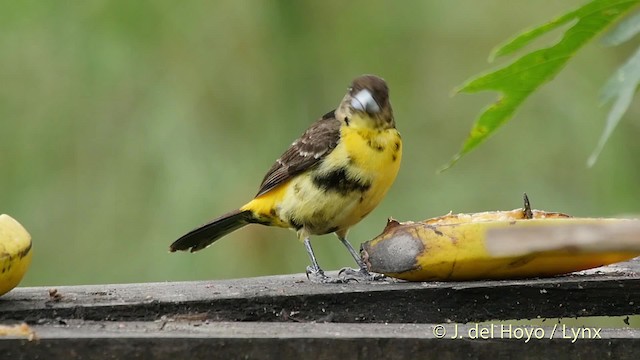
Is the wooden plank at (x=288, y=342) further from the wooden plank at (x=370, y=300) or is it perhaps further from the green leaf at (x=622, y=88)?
the green leaf at (x=622, y=88)

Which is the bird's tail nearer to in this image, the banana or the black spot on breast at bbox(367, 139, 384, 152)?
the black spot on breast at bbox(367, 139, 384, 152)

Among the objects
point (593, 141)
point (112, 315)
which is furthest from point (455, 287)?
point (593, 141)

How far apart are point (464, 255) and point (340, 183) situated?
1.33 meters

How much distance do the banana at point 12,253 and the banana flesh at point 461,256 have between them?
0.79m

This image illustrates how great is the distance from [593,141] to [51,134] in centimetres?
237

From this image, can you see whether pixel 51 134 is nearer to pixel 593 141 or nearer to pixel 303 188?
pixel 303 188

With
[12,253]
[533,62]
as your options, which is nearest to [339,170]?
[12,253]

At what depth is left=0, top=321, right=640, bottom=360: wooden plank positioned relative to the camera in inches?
66.6

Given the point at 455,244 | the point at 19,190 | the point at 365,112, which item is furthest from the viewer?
the point at 19,190

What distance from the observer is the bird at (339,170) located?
3.67 m

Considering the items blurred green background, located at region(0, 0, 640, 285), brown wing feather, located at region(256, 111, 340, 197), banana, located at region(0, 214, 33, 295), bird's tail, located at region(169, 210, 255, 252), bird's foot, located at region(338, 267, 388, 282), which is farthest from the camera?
blurred green background, located at region(0, 0, 640, 285)

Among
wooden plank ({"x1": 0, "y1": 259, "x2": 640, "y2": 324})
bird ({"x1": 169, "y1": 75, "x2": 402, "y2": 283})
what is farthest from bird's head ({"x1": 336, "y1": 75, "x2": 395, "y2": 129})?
wooden plank ({"x1": 0, "y1": 259, "x2": 640, "y2": 324})

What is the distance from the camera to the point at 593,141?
184 inches

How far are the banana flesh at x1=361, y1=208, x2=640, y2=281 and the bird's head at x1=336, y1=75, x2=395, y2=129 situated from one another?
1.26m
